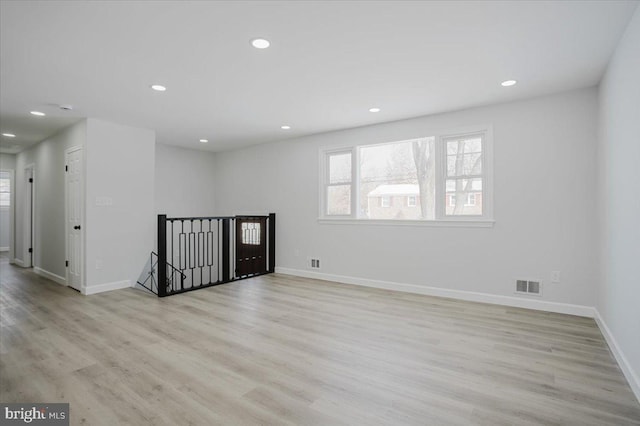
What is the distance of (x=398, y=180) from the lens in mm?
4984

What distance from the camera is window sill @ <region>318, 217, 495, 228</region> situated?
4180 millimetres

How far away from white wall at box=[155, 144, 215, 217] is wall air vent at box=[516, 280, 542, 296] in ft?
20.2

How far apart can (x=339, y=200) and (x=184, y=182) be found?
3.58m

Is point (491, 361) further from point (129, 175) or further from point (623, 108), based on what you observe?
point (129, 175)

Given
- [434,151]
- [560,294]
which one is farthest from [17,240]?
[560,294]

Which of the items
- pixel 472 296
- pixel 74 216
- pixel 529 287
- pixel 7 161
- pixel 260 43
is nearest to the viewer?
pixel 260 43

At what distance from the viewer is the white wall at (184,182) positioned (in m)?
6.65

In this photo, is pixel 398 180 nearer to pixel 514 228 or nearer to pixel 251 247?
pixel 514 228

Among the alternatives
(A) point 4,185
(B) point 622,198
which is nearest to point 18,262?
(A) point 4,185

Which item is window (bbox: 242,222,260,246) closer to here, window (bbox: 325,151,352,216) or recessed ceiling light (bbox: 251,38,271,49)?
window (bbox: 325,151,352,216)

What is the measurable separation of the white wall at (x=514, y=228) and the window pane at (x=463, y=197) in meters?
0.23

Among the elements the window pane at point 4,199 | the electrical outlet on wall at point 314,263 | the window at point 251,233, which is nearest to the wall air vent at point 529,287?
the electrical outlet on wall at point 314,263

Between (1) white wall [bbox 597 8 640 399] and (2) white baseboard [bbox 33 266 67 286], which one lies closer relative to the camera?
(1) white wall [bbox 597 8 640 399]

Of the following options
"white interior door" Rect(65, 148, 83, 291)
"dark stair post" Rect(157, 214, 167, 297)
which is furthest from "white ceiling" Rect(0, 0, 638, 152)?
"dark stair post" Rect(157, 214, 167, 297)
